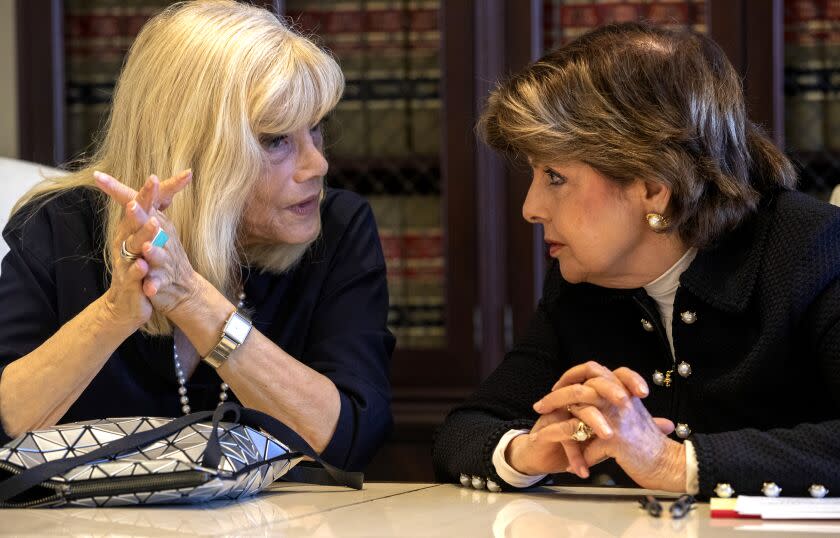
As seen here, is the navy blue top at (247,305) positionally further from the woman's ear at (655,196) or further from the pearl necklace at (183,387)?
the woman's ear at (655,196)

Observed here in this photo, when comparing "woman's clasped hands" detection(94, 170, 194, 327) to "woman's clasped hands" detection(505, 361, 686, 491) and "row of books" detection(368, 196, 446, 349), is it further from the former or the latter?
"row of books" detection(368, 196, 446, 349)

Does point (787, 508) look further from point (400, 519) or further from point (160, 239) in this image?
point (160, 239)

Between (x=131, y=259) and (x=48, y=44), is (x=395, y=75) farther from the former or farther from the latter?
(x=131, y=259)

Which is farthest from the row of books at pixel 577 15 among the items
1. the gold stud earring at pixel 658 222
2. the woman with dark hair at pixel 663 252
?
the gold stud earring at pixel 658 222

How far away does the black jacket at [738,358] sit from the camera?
4.55ft

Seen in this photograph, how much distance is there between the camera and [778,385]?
1594 millimetres

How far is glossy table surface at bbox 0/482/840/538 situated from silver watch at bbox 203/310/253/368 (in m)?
0.32

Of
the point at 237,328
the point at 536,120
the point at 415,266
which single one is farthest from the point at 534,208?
the point at 415,266

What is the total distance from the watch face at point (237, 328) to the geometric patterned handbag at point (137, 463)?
29 cm

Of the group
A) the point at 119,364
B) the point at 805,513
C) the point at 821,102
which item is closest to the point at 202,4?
the point at 119,364

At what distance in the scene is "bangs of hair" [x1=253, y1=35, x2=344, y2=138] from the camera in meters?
1.86

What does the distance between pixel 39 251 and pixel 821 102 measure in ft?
6.11

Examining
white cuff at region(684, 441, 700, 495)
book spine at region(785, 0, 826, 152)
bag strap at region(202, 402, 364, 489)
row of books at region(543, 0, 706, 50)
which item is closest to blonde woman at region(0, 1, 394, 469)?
bag strap at region(202, 402, 364, 489)

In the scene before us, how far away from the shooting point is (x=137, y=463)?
1.35 meters
